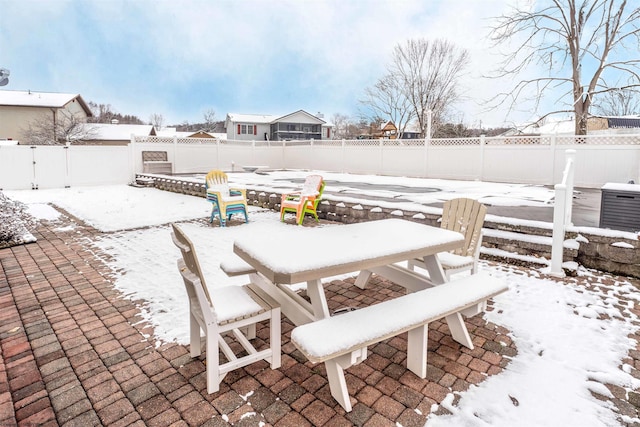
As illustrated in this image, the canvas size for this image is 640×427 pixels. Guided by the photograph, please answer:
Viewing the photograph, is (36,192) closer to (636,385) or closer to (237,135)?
(636,385)

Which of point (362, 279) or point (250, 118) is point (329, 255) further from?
point (250, 118)

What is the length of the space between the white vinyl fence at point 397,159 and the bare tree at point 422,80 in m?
10.8

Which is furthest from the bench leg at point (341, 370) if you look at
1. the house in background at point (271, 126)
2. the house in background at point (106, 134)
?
the house in background at point (271, 126)

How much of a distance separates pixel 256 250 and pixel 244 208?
4245 millimetres

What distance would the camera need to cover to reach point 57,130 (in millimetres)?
25812

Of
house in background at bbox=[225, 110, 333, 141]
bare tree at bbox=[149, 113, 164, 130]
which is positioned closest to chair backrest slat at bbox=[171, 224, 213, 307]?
house in background at bbox=[225, 110, 333, 141]

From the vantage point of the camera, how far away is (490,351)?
7.85 feet

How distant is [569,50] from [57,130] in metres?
31.1

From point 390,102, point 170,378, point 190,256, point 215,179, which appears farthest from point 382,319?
point 390,102

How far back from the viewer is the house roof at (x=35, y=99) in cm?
2680

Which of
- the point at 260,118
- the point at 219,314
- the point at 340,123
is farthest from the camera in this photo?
the point at 340,123

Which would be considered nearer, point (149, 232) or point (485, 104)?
point (149, 232)

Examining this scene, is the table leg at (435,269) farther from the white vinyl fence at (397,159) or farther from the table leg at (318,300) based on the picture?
the white vinyl fence at (397,159)

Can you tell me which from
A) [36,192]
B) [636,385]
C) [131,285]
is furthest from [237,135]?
[636,385]
